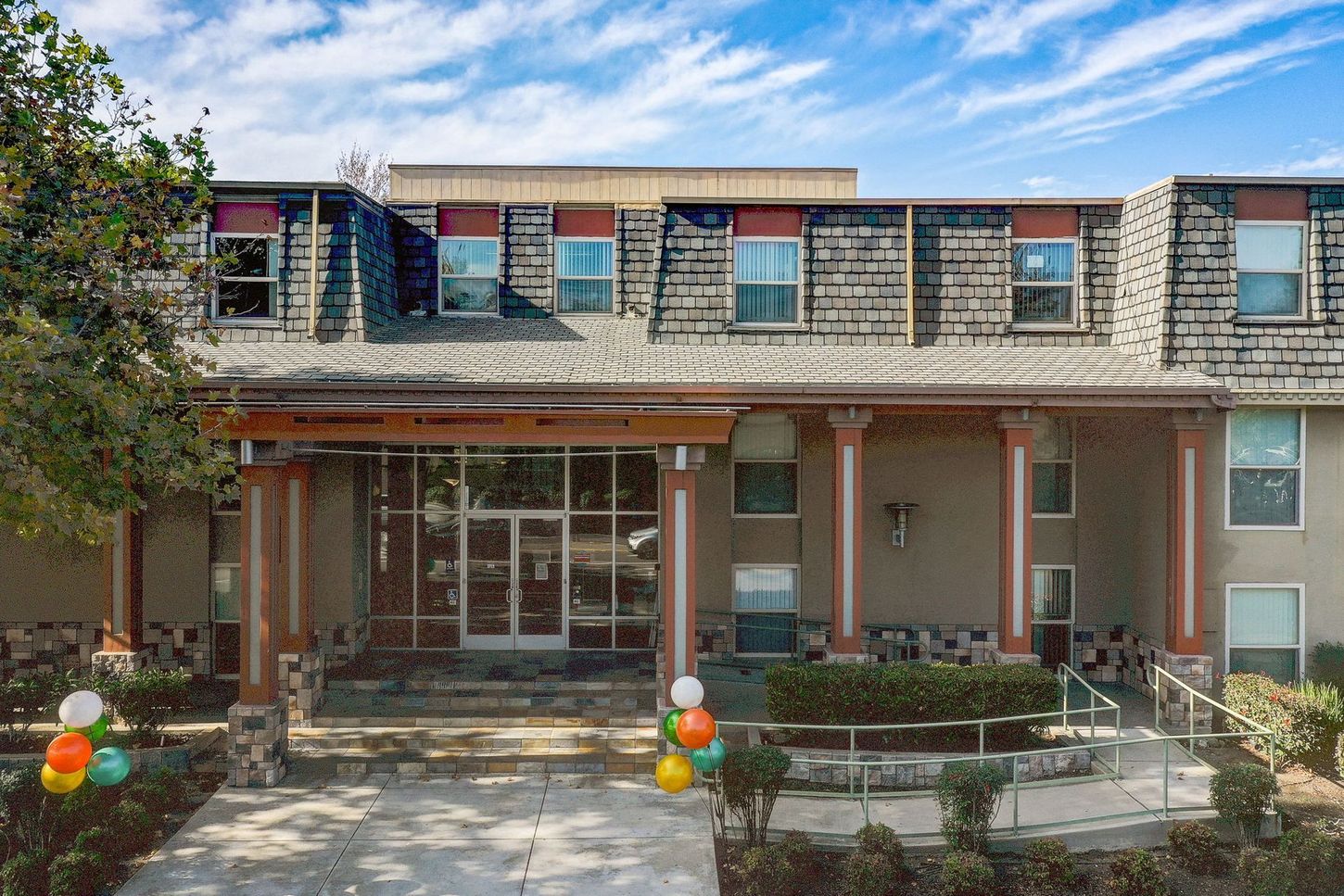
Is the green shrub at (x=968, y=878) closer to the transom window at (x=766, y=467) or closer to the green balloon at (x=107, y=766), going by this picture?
the transom window at (x=766, y=467)

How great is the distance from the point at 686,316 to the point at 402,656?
6.36 meters

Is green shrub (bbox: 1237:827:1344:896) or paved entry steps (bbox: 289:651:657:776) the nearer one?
green shrub (bbox: 1237:827:1344:896)

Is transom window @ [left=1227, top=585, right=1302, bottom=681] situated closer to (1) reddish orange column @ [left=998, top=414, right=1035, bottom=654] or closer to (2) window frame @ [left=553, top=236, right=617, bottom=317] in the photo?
(1) reddish orange column @ [left=998, top=414, right=1035, bottom=654]

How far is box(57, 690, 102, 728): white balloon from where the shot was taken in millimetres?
8336

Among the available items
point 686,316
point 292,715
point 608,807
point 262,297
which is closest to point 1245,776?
point 608,807

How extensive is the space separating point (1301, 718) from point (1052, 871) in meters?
4.59

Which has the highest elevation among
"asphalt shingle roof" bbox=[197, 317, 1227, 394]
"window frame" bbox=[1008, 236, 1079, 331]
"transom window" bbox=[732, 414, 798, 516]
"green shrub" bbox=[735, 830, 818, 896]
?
"window frame" bbox=[1008, 236, 1079, 331]

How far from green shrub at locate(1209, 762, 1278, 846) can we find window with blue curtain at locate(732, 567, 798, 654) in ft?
20.2

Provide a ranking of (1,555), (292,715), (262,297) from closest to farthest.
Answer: (292,715), (1,555), (262,297)

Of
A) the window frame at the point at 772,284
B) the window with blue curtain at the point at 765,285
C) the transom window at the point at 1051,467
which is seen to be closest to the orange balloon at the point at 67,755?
the window frame at the point at 772,284

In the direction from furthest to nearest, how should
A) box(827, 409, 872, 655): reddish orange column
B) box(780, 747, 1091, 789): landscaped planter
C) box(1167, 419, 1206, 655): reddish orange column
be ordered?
box(1167, 419, 1206, 655): reddish orange column → box(827, 409, 872, 655): reddish orange column → box(780, 747, 1091, 789): landscaped planter

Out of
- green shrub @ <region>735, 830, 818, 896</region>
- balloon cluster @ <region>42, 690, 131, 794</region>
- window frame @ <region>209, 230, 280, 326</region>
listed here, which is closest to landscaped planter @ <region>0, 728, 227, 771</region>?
balloon cluster @ <region>42, 690, 131, 794</region>

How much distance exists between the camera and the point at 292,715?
1162 cm

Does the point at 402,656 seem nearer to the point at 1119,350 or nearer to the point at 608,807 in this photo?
the point at 608,807
